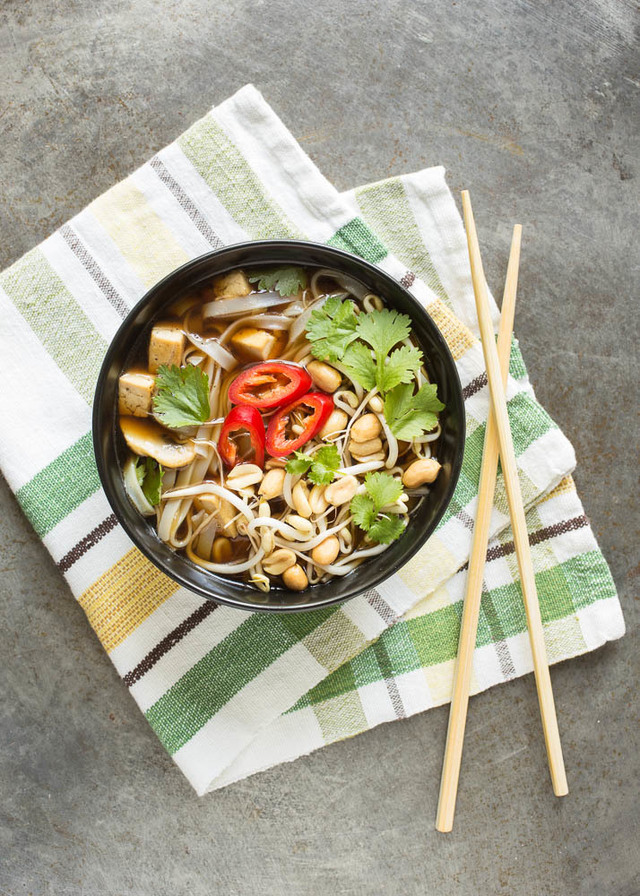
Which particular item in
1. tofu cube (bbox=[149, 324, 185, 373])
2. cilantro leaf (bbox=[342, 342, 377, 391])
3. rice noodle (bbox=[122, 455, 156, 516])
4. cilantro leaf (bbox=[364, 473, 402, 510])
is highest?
tofu cube (bbox=[149, 324, 185, 373])

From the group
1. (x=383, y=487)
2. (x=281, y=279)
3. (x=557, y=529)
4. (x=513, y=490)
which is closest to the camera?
(x=383, y=487)

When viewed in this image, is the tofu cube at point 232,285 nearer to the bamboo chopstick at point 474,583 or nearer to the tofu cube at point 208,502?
the tofu cube at point 208,502

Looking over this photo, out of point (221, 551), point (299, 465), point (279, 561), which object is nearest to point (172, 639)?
point (221, 551)

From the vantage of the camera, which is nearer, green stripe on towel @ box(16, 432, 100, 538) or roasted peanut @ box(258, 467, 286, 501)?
roasted peanut @ box(258, 467, 286, 501)

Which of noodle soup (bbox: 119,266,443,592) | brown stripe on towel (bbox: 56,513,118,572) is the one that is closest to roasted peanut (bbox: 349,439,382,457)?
noodle soup (bbox: 119,266,443,592)

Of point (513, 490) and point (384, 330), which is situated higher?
point (384, 330)

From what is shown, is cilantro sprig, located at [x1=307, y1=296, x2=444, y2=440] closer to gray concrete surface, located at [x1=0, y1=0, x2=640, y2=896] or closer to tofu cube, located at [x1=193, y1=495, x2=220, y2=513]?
tofu cube, located at [x1=193, y1=495, x2=220, y2=513]

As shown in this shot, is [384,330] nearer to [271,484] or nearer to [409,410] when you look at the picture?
[409,410]
